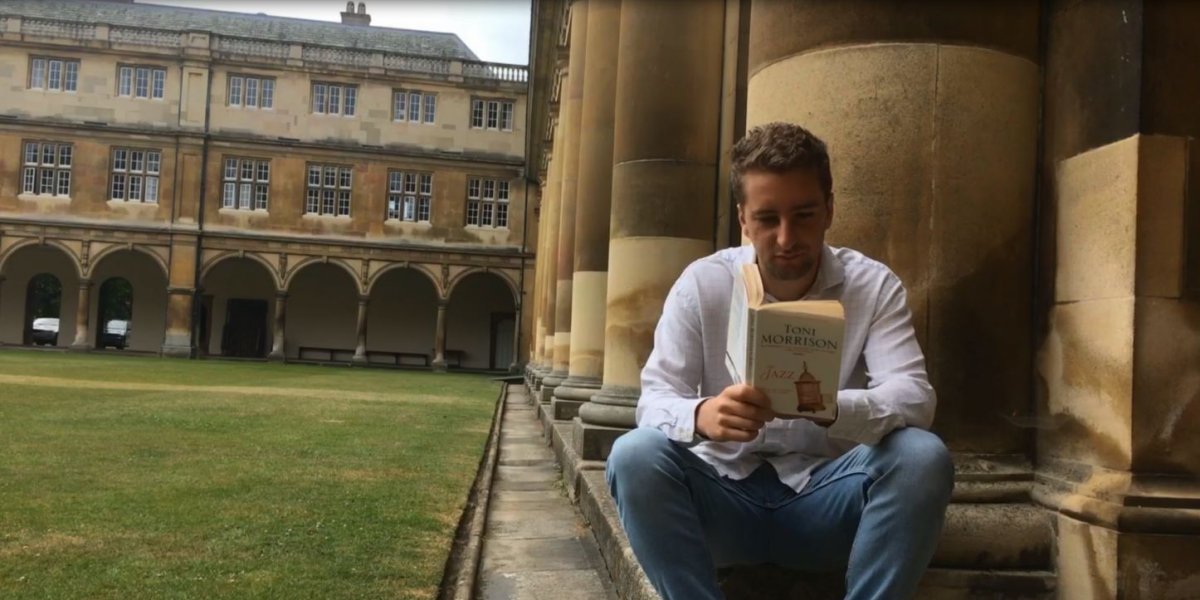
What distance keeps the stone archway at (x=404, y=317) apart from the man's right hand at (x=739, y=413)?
36973 mm

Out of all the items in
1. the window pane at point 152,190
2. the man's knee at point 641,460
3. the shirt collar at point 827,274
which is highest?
the window pane at point 152,190

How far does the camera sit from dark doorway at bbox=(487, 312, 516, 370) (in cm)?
3925

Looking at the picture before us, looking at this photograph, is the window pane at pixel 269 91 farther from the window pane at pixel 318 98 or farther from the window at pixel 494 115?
the window at pixel 494 115

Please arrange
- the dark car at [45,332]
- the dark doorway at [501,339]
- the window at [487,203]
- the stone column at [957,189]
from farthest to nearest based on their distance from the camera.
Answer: the dark doorway at [501,339]
the dark car at [45,332]
the window at [487,203]
the stone column at [957,189]

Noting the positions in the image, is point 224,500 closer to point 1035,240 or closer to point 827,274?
point 827,274

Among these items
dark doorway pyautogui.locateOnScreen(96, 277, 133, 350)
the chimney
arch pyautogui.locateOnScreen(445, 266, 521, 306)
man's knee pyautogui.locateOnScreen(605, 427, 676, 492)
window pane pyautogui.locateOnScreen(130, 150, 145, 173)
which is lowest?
dark doorway pyautogui.locateOnScreen(96, 277, 133, 350)

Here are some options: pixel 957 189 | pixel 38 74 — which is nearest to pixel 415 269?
pixel 38 74

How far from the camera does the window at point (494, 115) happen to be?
37.1 metres

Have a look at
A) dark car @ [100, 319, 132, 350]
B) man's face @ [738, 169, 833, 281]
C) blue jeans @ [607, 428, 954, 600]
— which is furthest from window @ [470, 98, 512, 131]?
blue jeans @ [607, 428, 954, 600]

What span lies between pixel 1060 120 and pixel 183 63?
1473 inches

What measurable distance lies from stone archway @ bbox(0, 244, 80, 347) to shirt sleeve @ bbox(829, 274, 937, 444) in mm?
39535

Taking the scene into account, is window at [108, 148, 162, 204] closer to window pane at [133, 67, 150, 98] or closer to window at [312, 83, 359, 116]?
window pane at [133, 67, 150, 98]

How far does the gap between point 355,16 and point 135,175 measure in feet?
47.6

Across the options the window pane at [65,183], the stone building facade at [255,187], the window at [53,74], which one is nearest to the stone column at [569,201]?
the stone building facade at [255,187]
